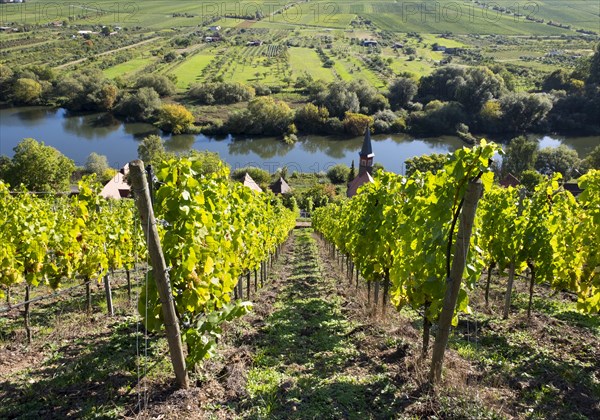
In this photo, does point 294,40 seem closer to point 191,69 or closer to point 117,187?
point 191,69

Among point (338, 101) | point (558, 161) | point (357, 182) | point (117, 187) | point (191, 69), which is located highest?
point (191, 69)

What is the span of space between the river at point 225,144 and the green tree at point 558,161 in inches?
567

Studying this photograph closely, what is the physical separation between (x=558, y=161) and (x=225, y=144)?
48.8 metres

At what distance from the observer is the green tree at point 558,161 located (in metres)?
53.2

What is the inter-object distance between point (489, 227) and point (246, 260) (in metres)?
6.48

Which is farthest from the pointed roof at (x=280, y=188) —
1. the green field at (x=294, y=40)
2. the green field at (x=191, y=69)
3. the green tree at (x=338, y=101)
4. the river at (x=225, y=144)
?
the green field at (x=191, y=69)

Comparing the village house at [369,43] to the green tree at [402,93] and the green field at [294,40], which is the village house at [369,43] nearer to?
the green field at [294,40]

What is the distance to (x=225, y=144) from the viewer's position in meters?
74.4

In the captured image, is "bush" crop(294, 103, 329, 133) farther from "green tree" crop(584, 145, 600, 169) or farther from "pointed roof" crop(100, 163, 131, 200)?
"green tree" crop(584, 145, 600, 169)

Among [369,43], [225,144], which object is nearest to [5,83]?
[225,144]

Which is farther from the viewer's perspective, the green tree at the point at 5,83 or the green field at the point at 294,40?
the green field at the point at 294,40

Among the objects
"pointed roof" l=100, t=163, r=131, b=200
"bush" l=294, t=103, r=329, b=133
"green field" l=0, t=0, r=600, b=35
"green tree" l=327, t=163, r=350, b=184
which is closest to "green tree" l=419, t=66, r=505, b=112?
"bush" l=294, t=103, r=329, b=133

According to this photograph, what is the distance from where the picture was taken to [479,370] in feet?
22.5

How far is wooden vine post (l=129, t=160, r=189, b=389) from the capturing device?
459 cm
